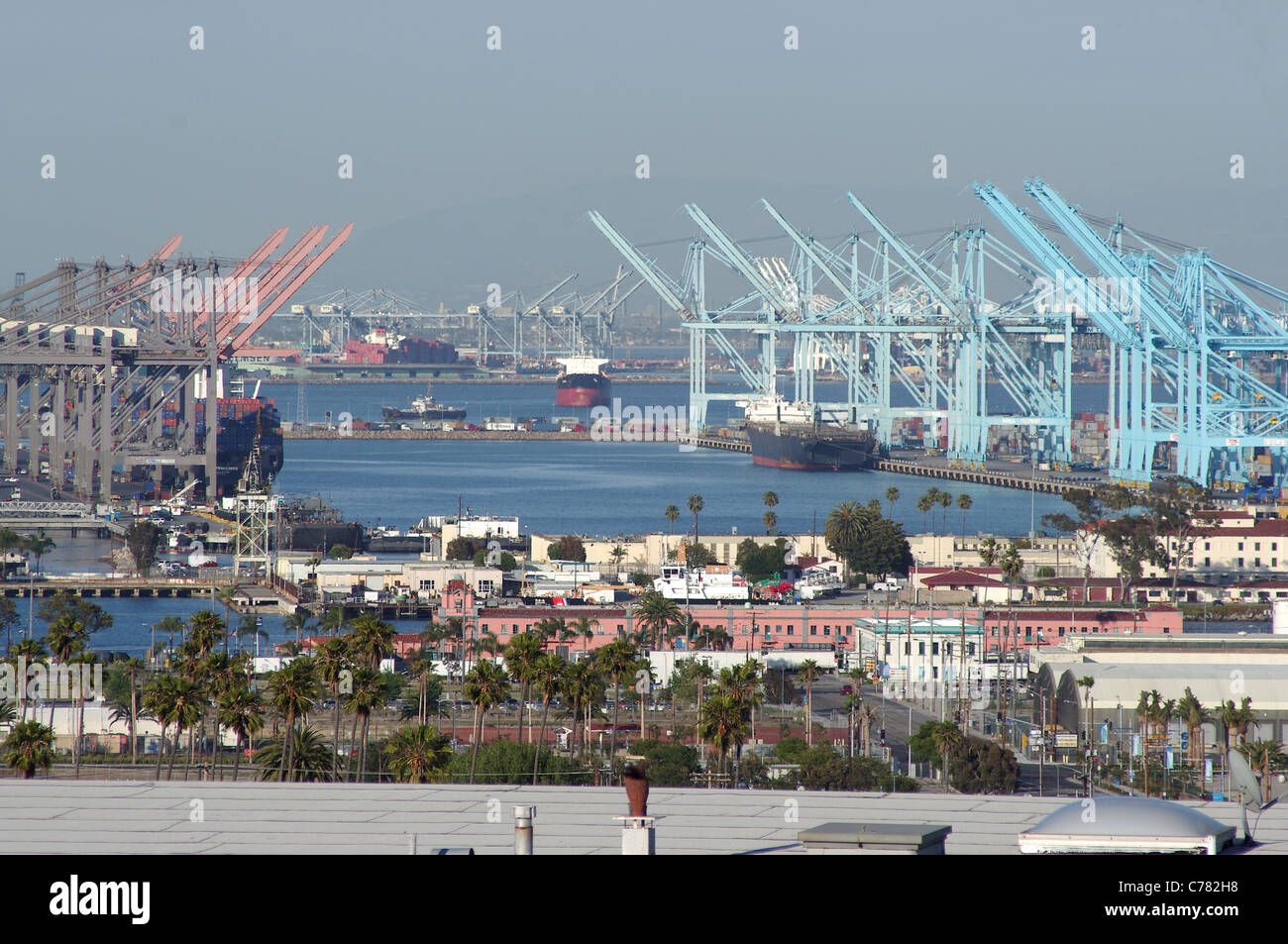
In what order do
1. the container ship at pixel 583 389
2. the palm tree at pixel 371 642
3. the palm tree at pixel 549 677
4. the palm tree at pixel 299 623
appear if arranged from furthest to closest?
the container ship at pixel 583 389
the palm tree at pixel 299 623
the palm tree at pixel 371 642
the palm tree at pixel 549 677

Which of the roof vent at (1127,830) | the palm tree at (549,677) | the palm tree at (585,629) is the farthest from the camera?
the palm tree at (585,629)

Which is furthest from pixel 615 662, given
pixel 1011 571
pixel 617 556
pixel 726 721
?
pixel 617 556

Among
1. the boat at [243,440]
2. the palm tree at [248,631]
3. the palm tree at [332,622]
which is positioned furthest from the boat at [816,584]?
the boat at [243,440]

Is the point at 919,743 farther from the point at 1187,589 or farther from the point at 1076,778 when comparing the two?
the point at 1187,589

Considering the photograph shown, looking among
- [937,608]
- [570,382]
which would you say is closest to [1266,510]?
[937,608]

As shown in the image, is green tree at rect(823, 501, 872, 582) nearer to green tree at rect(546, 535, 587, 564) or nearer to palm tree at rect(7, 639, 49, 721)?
green tree at rect(546, 535, 587, 564)

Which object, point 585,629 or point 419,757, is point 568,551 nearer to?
point 585,629

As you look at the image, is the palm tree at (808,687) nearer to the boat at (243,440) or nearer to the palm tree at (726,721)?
the palm tree at (726,721)
